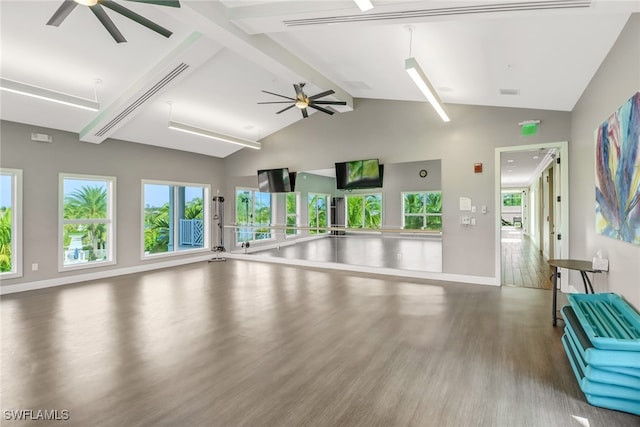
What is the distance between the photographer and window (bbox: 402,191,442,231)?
7.50 m

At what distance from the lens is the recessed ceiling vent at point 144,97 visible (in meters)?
4.40

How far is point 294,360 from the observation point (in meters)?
2.82

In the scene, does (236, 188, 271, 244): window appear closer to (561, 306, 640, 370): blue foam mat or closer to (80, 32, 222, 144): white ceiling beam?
(80, 32, 222, 144): white ceiling beam

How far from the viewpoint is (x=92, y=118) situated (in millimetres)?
5723

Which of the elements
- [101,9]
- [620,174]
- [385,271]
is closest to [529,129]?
[620,174]

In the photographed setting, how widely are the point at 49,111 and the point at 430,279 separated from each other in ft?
23.5

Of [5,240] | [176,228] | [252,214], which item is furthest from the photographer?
[252,214]

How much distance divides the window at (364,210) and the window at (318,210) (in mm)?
782

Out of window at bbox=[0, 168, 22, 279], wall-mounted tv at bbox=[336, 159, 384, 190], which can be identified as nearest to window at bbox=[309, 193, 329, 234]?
wall-mounted tv at bbox=[336, 159, 384, 190]

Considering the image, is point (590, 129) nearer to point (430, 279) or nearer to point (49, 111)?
point (430, 279)

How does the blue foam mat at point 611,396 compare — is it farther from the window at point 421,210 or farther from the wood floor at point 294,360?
the window at point 421,210

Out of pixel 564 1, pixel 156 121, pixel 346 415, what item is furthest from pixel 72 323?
pixel 564 1

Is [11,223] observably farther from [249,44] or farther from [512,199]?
[512,199]

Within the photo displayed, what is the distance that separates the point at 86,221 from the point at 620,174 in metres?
8.06
